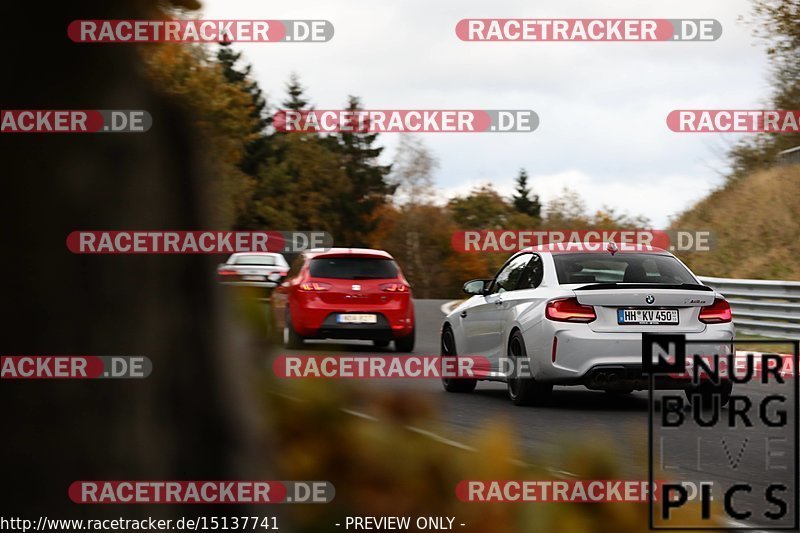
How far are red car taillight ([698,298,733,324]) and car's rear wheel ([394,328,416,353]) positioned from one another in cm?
806

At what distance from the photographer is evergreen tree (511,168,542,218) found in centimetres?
11060

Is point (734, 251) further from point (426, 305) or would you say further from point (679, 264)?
point (679, 264)

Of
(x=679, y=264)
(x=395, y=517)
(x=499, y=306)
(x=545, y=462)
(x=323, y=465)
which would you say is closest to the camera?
(x=395, y=517)

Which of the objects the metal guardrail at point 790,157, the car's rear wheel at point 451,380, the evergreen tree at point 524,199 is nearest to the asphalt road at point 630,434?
the car's rear wheel at point 451,380

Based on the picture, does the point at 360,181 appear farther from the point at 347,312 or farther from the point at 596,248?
the point at 596,248

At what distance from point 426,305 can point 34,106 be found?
35647 mm

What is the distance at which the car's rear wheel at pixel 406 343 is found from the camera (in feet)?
62.7

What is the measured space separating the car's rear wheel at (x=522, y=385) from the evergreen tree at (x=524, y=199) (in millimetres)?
94572

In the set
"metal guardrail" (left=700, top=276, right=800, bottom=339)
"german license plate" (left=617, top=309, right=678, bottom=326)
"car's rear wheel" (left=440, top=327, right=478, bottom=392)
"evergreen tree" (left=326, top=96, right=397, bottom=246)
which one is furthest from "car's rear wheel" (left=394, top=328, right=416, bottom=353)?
"evergreen tree" (left=326, top=96, right=397, bottom=246)

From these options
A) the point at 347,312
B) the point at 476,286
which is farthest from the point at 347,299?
the point at 476,286

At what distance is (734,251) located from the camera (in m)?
35.6

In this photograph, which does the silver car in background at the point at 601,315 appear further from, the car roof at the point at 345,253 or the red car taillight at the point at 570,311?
the car roof at the point at 345,253

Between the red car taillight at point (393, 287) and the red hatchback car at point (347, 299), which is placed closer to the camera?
the red hatchback car at point (347, 299)

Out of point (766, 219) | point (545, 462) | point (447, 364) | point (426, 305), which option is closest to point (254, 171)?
Result: point (426, 305)
